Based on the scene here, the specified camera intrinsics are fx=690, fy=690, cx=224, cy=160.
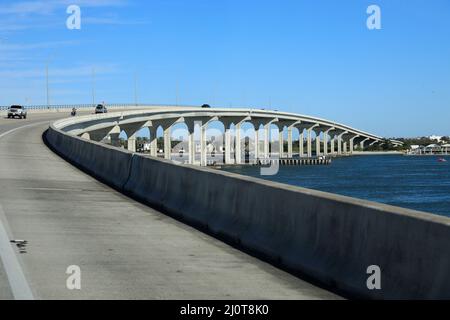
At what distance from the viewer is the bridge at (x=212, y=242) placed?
6.86 m

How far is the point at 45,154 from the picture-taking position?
3269 cm

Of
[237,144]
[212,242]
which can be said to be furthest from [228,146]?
[212,242]

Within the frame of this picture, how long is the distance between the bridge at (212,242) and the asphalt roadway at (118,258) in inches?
0.6

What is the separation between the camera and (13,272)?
8.23m

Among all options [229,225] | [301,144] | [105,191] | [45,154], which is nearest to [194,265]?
[229,225]

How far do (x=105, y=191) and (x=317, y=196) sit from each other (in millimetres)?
10830

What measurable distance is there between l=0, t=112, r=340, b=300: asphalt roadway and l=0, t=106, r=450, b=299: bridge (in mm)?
15

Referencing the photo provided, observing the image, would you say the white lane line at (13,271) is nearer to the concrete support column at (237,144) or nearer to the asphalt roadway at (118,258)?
the asphalt roadway at (118,258)

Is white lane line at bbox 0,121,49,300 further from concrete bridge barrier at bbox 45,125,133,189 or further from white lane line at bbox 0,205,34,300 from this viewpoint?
concrete bridge barrier at bbox 45,125,133,189

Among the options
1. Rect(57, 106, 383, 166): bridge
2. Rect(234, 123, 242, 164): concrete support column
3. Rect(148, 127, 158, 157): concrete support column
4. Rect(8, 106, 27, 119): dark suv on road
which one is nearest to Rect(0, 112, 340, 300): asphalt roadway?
Rect(57, 106, 383, 166): bridge

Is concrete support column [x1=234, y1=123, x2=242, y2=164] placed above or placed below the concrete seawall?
below

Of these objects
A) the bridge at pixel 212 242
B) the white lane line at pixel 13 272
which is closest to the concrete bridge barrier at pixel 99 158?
the bridge at pixel 212 242

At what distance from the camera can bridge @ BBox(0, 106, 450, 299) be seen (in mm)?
6859

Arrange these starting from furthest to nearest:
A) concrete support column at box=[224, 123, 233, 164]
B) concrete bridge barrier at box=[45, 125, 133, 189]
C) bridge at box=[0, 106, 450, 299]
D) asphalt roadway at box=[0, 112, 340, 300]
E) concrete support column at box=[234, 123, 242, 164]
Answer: concrete support column at box=[234, 123, 242, 164] → concrete support column at box=[224, 123, 233, 164] → concrete bridge barrier at box=[45, 125, 133, 189] → asphalt roadway at box=[0, 112, 340, 300] → bridge at box=[0, 106, 450, 299]
